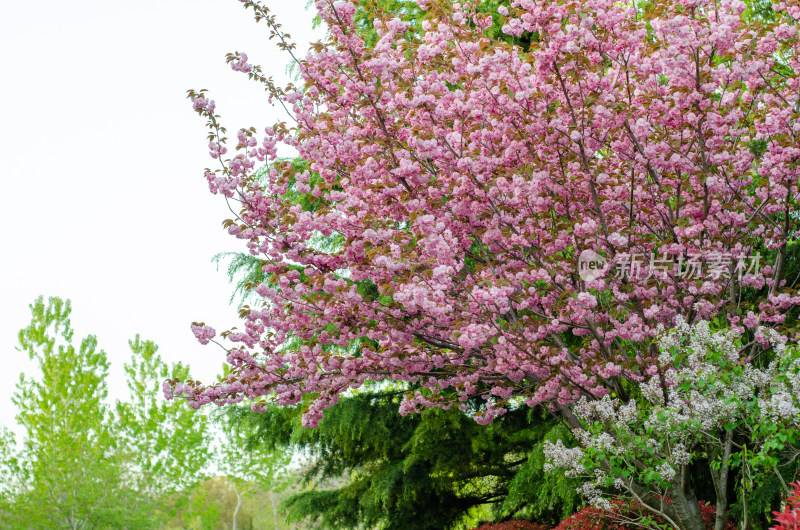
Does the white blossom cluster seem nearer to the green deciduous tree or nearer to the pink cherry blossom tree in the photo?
the pink cherry blossom tree

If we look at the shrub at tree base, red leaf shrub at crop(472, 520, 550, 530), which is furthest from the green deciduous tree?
the shrub at tree base

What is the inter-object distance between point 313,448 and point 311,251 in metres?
5.09

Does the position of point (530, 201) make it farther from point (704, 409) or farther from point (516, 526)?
point (516, 526)

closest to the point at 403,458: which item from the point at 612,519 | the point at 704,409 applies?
the point at 612,519

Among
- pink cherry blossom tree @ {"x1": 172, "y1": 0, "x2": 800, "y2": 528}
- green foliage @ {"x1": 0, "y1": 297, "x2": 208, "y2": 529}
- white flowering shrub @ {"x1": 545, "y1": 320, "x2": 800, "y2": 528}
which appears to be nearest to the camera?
white flowering shrub @ {"x1": 545, "y1": 320, "x2": 800, "y2": 528}

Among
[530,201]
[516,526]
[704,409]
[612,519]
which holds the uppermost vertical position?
[530,201]

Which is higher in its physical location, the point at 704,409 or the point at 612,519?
the point at 704,409

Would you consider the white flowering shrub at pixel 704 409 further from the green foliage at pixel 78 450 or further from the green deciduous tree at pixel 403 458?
the green foliage at pixel 78 450

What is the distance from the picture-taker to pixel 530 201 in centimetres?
508

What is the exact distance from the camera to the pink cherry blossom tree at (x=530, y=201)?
4859mm

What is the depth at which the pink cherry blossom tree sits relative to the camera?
4.86 meters

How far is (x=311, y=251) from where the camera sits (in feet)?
17.6

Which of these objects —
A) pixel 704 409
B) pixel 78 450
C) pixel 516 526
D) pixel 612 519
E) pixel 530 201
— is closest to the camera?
pixel 704 409

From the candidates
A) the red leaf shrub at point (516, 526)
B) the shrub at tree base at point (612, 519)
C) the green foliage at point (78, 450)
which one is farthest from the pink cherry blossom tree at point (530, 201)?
the green foliage at point (78, 450)
